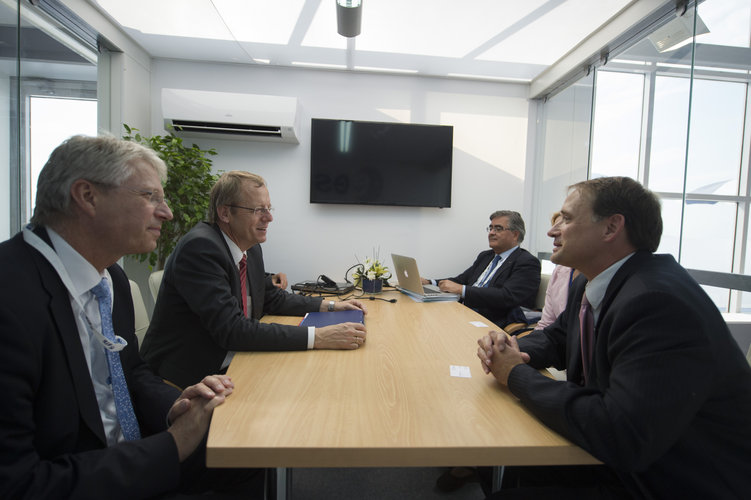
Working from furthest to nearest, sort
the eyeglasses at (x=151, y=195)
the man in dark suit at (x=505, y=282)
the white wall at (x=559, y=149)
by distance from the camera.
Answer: the white wall at (x=559, y=149), the man in dark suit at (x=505, y=282), the eyeglasses at (x=151, y=195)

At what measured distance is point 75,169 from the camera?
3.14 feet

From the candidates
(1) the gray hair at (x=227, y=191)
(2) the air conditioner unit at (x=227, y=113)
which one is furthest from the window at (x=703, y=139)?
(2) the air conditioner unit at (x=227, y=113)

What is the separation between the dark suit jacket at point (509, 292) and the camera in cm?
289

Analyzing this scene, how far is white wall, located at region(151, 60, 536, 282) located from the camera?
3895 mm

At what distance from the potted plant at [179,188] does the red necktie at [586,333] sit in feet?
10.2

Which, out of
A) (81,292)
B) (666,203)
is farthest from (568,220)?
(666,203)

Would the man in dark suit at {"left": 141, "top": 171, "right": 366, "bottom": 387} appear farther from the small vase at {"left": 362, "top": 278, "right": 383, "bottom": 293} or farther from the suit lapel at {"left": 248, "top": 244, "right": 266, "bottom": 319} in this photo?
the small vase at {"left": 362, "top": 278, "right": 383, "bottom": 293}

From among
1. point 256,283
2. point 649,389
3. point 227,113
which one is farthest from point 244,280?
point 227,113

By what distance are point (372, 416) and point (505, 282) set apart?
236cm

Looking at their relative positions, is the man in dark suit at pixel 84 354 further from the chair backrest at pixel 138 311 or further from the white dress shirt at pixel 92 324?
the chair backrest at pixel 138 311

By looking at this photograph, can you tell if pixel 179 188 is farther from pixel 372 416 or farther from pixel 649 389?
pixel 649 389

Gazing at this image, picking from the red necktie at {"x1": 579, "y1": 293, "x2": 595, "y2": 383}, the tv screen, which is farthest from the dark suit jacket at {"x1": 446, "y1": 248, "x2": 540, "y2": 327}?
the red necktie at {"x1": 579, "y1": 293, "x2": 595, "y2": 383}

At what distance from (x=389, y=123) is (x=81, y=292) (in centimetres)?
346

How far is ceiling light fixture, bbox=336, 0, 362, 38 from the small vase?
1955 millimetres
